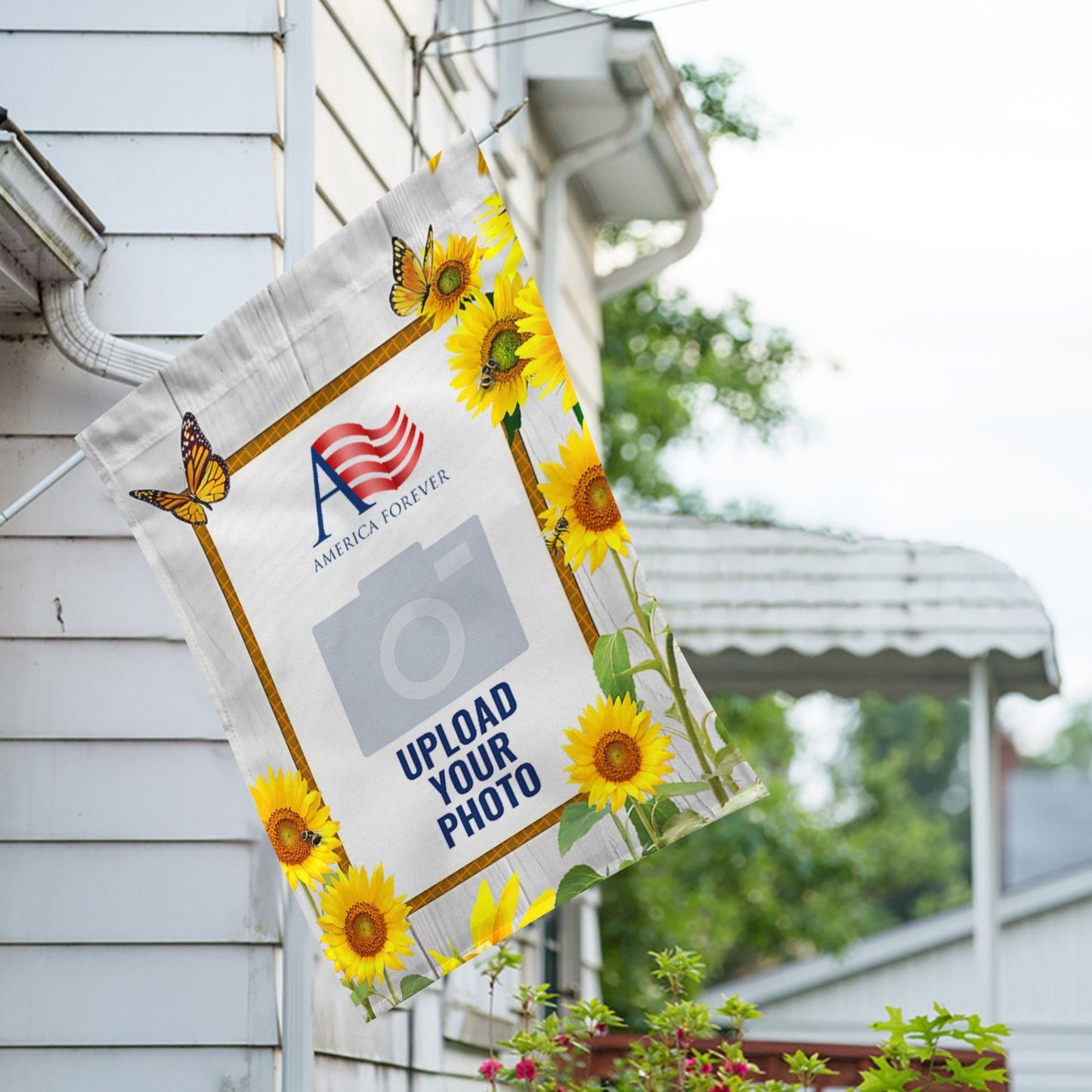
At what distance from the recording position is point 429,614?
9.38 feet

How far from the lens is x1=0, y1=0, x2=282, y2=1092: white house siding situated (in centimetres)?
341

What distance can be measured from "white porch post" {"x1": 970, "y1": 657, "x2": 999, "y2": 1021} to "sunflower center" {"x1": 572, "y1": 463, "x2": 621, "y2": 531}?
3.91 meters

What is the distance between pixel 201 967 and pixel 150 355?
133cm

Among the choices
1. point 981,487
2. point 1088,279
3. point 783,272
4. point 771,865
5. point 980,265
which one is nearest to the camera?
point 771,865

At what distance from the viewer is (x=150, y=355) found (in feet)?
11.6

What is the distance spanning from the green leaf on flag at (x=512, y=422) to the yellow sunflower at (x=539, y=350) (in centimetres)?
5

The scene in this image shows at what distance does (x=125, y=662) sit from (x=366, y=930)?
1010 millimetres

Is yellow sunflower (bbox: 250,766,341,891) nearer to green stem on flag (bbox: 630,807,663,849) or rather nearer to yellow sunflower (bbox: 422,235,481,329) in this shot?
green stem on flag (bbox: 630,807,663,849)

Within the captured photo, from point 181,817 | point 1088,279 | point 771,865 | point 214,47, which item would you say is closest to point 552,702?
point 181,817

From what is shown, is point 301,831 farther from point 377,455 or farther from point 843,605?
point 843,605

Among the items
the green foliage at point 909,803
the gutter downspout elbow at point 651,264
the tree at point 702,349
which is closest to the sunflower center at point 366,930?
the gutter downspout elbow at point 651,264

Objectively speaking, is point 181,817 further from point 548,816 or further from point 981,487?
point 981,487

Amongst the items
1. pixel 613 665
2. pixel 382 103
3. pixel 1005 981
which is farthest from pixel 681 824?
pixel 1005 981

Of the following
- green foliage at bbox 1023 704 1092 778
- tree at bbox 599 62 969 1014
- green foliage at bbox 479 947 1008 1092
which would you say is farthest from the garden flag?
green foliage at bbox 1023 704 1092 778
